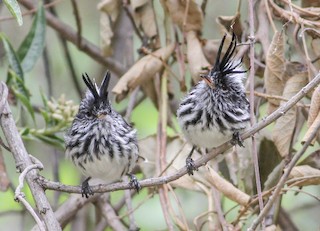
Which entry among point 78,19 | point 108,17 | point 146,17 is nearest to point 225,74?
point 146,17

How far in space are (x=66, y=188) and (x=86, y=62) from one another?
9.51 ft

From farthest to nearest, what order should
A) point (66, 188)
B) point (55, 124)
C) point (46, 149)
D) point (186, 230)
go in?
point (46, 149) → point (55, 124) → point (186, 230) → point (66, 188)

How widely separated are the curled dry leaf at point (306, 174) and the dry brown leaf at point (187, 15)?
116cm

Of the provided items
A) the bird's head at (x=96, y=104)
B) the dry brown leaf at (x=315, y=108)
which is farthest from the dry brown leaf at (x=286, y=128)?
the bird's head at (x=96, y=104)

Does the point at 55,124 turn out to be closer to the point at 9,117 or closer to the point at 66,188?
the point at 9,117

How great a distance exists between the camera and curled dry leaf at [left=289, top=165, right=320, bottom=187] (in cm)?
361

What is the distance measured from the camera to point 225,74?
370 centimetres

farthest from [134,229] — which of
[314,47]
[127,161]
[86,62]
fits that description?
[86,62]

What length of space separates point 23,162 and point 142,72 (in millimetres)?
1226

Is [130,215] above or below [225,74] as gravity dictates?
below

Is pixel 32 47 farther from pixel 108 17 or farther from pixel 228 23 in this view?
pixel 228 23

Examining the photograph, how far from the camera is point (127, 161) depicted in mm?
4016

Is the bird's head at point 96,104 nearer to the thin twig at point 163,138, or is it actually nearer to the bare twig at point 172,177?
the thin twig at point 163,138

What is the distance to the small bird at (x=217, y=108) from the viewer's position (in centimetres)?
366
